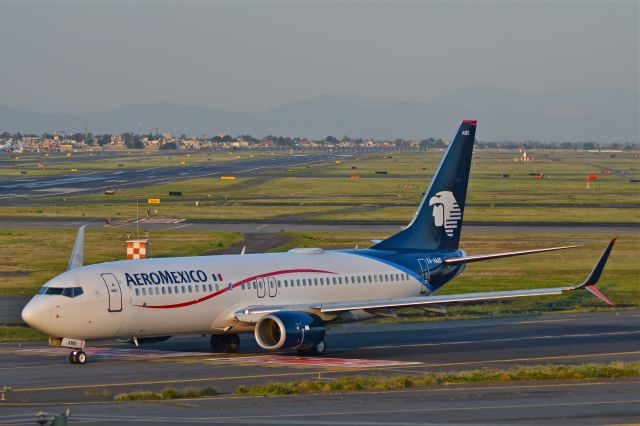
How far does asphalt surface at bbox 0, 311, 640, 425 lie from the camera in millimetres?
30234

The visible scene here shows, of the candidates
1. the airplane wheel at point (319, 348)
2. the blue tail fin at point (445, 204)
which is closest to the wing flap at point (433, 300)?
the airplane wheel at point (319, 348)

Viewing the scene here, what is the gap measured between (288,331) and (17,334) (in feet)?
48.4

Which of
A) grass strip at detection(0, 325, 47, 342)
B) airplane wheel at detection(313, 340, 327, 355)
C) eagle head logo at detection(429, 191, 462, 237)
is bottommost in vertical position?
grass strip at detection(0, 325, 47, 342)

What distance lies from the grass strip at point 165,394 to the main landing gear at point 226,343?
1222cm

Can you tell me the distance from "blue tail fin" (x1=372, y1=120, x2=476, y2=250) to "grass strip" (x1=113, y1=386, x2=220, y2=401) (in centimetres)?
1930

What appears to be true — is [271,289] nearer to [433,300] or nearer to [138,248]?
[433,300]

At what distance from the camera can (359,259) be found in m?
51.5

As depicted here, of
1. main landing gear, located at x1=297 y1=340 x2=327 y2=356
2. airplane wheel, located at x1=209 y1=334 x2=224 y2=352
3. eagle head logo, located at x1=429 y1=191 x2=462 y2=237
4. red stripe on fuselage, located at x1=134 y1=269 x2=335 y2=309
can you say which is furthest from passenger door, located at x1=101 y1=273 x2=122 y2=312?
eagle head logo, located at x1=429 y1=191 x2=462 y2=237

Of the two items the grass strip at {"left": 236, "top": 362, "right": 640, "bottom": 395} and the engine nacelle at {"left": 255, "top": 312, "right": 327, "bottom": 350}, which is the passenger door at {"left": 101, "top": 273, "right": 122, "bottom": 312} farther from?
the grass strip at {"left": 236, "top": 362, "right": 640, "bottom": 395}

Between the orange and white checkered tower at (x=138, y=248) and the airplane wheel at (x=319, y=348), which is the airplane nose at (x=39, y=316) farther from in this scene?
the orange and white checkered tower at (x=138, y=248)

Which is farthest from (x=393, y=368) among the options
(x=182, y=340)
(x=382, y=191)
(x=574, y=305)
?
(x=382, y=191)

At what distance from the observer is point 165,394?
34531 mm

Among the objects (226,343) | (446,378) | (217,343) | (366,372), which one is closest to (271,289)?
(226,343)

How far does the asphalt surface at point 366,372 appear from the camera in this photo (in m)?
30.2
